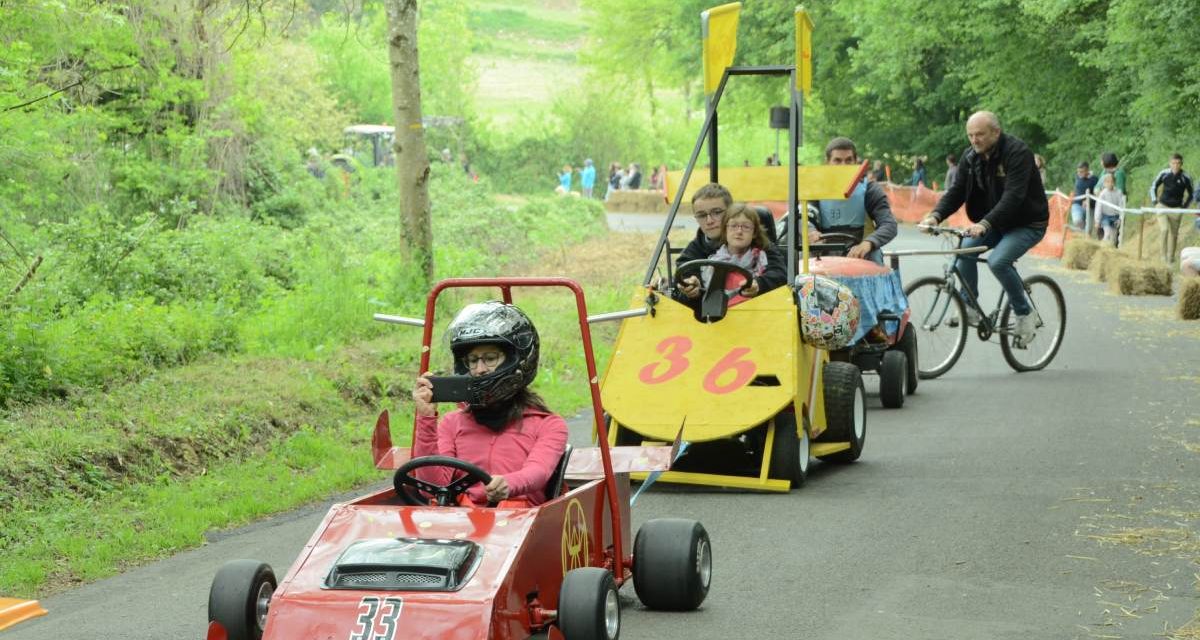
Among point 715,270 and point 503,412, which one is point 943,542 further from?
point 503,412

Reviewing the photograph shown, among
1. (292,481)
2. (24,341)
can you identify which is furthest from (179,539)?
(24,341)

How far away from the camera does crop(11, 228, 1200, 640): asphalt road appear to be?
673 cm

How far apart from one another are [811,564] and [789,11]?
38533 mm

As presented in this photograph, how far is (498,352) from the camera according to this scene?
20.7 ft

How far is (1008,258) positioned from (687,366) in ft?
16.6

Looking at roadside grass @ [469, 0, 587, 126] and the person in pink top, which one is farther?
roadside grass @ [469, 0, 587, 126]

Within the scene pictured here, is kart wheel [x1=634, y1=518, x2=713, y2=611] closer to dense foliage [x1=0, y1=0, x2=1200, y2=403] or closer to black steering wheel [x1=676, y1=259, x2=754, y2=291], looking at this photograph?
black steering wheel [x1=676, y1=259, x2=754, y2=291]

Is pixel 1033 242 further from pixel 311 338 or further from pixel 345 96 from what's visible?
pixel 345 96

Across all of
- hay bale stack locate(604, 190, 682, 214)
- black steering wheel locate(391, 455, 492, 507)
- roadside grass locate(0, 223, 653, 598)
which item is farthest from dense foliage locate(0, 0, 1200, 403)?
black steering wheel locate(391, 455, 492, 507)

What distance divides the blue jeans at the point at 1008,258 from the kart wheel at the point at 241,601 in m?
9.21

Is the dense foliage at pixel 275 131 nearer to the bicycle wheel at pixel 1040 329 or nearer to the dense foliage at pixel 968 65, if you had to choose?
the dense foliage at pixel 968 65

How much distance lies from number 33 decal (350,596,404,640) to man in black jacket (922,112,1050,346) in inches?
346

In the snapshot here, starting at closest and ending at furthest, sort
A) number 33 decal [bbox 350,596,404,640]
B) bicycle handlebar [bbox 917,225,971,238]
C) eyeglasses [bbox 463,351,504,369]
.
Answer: number 33 decal [bbox 350,596,404,640]
eyeglasses [bbox 463,351,504,369]
bicycle handlebar [bbox 917,225,971,238]

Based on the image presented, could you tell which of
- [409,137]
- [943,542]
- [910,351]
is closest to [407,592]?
[943,542]
